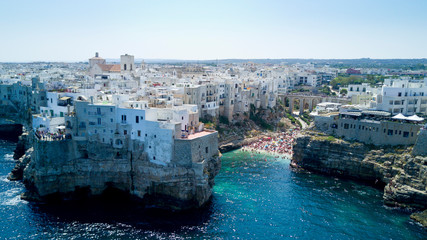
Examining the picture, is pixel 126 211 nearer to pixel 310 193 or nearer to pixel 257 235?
pixel 257 235

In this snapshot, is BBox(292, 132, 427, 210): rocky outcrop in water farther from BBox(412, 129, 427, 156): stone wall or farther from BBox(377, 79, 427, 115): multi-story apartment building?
BBox(377, 79, 427, 115): multi-story apartment building

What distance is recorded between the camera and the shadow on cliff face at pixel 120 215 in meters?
41.6

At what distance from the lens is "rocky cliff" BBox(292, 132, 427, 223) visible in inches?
1860

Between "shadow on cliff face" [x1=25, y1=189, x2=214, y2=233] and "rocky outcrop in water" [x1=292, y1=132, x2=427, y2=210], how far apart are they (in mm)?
25850

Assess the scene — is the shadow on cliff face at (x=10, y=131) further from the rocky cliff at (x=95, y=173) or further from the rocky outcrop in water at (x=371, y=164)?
the rocky outcrop in water at (x=371, y=164)

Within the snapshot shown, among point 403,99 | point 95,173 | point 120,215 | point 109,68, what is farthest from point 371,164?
point 109,68

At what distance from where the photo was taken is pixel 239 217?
44656 mm

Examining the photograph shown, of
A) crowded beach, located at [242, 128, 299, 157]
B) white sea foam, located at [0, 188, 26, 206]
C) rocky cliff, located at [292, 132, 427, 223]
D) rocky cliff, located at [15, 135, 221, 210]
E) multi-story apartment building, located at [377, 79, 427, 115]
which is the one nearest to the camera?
rocky cliff, located at [15, 135, 221, 210]

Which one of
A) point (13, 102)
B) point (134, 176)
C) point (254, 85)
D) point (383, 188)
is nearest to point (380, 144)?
point (383, 188)

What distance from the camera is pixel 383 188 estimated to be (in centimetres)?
5472

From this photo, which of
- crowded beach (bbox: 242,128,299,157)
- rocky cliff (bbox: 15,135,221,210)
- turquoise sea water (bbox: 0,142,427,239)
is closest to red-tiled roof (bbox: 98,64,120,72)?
crowded beach (bbox: 242,128,299,157)

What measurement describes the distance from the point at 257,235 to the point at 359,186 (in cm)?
2479

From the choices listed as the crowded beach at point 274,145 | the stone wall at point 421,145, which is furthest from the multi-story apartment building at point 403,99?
the crowded beach at point 274,145

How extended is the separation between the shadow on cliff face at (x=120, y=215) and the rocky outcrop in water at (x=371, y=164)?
25.9m
